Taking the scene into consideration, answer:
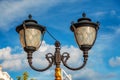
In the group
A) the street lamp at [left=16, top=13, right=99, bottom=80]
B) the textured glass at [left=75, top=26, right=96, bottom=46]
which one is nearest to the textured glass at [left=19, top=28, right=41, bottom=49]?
the street lamp at [left=16, top=13, right=99, bottom=80]

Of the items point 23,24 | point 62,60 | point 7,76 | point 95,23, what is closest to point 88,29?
point 95,23

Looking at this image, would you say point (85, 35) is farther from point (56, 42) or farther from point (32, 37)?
point (32, 37)

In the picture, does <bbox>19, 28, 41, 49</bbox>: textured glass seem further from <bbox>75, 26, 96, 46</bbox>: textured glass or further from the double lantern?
<bbox>75, 26, 96, 46</bbox>: textured glass

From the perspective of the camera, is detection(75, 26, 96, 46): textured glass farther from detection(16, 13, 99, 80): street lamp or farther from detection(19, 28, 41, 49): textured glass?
detection(19, 28, 41, 49): textured glass

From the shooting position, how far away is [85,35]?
10.0 m

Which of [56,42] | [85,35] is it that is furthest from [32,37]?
[85,35]

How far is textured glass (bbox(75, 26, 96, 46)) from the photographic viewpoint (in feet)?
32.8

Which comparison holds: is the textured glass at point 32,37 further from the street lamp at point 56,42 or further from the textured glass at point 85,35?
the textured glass at point 85,35

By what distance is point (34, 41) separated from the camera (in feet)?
32.7

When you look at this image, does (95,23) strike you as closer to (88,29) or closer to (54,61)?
(88,29)

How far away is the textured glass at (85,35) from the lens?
32.8 ft

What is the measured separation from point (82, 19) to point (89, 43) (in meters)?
0.69

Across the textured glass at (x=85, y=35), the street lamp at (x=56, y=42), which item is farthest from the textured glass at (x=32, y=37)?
the textured glass at (x=85, y=35)

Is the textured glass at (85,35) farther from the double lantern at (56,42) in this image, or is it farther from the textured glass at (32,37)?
the textured glass at (32,37)
